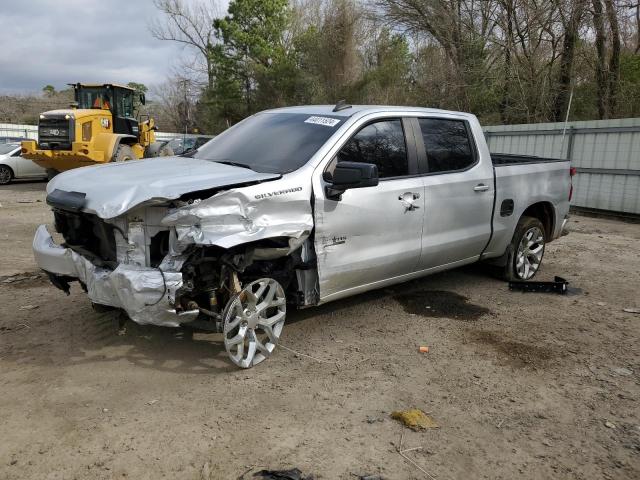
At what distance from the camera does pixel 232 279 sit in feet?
11.9

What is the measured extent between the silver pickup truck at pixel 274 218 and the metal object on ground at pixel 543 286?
2.37 feet

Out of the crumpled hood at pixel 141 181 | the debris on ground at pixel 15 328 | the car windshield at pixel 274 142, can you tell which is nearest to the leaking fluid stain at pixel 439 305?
the car windshield at pixel 274 142

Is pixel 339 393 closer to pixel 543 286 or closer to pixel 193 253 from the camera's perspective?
pixel 193 253

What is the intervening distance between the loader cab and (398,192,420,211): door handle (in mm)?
13297

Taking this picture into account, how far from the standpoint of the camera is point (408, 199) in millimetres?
4543

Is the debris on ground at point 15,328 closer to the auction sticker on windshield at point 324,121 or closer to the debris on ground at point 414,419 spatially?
the auction sticker on windshield at point 324,121

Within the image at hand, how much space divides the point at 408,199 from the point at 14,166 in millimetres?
16876

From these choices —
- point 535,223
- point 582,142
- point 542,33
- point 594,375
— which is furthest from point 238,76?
point 594,375

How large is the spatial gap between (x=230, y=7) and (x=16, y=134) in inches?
606

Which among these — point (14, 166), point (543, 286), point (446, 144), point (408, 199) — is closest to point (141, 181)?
point (408, 199)

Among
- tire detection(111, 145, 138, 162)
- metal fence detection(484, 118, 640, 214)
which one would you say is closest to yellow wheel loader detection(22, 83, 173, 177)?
tire detection(111, 145, 138, 162)

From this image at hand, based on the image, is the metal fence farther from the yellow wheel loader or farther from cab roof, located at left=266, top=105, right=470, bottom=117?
the yellow wheel loader

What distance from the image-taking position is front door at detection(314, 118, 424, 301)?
405 cm

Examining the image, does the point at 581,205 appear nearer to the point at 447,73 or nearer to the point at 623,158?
the point at 623,158
